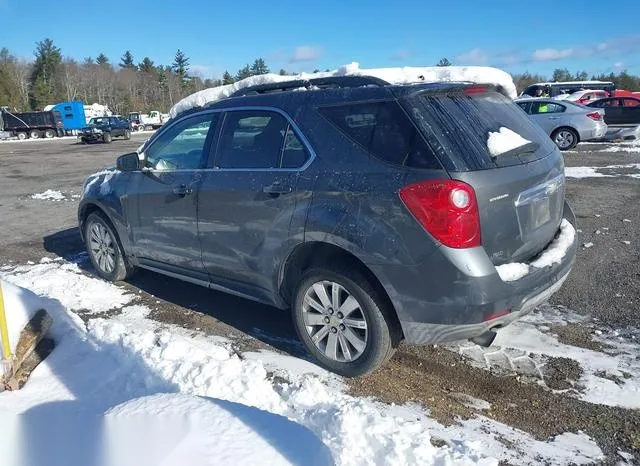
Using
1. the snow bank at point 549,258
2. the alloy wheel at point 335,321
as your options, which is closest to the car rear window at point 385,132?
the snow bank at point 549,258

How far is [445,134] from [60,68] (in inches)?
3836

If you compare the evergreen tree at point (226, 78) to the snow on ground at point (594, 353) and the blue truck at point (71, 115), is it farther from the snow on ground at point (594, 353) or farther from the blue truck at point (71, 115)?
the snow on ground at point (594, 353)

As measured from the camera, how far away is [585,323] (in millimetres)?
4246

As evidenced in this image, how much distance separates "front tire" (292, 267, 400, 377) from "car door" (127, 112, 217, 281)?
114 centimetres

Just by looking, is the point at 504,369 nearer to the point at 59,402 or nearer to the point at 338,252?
the point at 338,252

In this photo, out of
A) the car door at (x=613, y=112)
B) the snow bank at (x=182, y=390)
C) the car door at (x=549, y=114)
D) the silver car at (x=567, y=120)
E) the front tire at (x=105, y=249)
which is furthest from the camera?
the car door at (x=613, y=112)

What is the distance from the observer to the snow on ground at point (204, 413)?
7.86 feet

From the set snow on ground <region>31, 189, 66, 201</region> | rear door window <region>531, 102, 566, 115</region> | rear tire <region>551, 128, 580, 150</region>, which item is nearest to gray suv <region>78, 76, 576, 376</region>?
snow on ground <region>31, 189, 66, 201</region>

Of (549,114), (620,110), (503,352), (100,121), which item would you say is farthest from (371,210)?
(100,121)

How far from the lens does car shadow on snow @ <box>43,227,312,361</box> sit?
4211mm

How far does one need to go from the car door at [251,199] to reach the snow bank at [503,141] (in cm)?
113

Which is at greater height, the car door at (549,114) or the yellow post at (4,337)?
the car door at (549,114)

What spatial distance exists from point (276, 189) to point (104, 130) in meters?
36.4

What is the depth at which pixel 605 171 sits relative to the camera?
39.3ft
